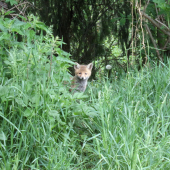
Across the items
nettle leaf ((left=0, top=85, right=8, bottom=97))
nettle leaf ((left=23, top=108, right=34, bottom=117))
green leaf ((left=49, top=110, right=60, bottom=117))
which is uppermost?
nettle leaf ((left=0, top=85, right=8, bottom=97))

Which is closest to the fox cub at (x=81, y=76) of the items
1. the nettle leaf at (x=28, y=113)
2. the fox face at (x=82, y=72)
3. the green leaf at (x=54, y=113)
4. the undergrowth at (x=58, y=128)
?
the fox face at (x=82, y=72)

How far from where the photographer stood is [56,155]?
2.53m

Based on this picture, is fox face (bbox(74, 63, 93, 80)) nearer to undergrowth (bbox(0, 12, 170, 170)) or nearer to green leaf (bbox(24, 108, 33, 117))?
undergrowth (bbox(0, 12, 170, 170))

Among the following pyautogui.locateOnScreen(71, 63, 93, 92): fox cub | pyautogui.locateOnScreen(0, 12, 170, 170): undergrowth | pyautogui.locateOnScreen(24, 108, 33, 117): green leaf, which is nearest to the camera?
pyautogui.locateOnScreen(0, 12, 170, 170): undergrowth

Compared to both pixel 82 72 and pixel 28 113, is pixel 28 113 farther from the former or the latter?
pixel 82 72

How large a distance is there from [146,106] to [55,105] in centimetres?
123

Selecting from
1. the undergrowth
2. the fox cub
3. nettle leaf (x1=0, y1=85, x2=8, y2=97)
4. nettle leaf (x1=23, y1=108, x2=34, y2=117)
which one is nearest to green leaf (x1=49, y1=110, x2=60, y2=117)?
the undergrowth

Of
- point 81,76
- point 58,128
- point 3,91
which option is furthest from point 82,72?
point 3,91

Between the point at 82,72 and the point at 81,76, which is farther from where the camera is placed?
the point at 82,72

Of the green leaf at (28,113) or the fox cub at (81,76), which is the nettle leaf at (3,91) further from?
the fox cub at (81,76)

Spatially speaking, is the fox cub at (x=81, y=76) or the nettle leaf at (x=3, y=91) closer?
the nettle leaf at (x=3, y=91)

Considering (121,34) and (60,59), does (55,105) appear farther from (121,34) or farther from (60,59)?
(121,34)

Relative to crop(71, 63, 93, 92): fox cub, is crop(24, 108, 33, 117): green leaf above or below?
above

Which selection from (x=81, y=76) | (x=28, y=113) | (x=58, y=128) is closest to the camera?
(x=28, y=113)
